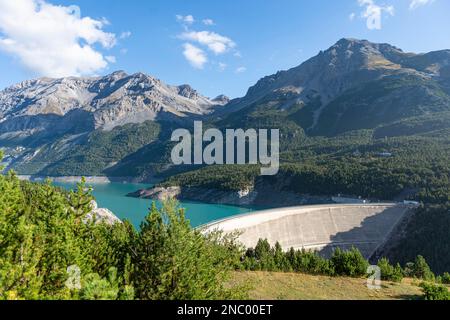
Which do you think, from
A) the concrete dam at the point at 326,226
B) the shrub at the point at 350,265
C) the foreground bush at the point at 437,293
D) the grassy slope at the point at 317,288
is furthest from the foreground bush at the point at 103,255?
the concrete dam at the point at 326,226

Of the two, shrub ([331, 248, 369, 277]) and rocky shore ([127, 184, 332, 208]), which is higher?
rocky shore ([127, 184, 332, 208])

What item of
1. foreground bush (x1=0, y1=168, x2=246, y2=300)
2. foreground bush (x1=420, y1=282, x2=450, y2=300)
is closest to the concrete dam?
foreground bush (x1=420, y1=282, x2=450, y2=300)

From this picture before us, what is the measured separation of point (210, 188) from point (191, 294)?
404 feet

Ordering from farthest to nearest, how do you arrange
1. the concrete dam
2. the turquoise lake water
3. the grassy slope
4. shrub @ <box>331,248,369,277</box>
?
the turquoise lake water
the concrete dam
shrub @ <box>331,248,369,277</box>
the grassy slope

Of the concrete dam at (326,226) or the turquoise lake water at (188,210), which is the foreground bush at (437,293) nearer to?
the concrete dam at (326,226)

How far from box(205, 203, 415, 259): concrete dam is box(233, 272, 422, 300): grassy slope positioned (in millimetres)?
30215

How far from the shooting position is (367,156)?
5389 inches

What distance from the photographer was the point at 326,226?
238 feet

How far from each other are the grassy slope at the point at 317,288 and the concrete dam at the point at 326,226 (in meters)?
30.2

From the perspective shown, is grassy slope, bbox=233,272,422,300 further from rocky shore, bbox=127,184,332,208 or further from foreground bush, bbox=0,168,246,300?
rocky shore, bbox=127,184,332,208

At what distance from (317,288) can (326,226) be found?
2008 inches

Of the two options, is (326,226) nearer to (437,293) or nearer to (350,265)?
(350,265)

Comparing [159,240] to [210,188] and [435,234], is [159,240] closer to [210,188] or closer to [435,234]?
[435,234]

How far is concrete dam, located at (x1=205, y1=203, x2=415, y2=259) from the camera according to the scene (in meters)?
62.8
